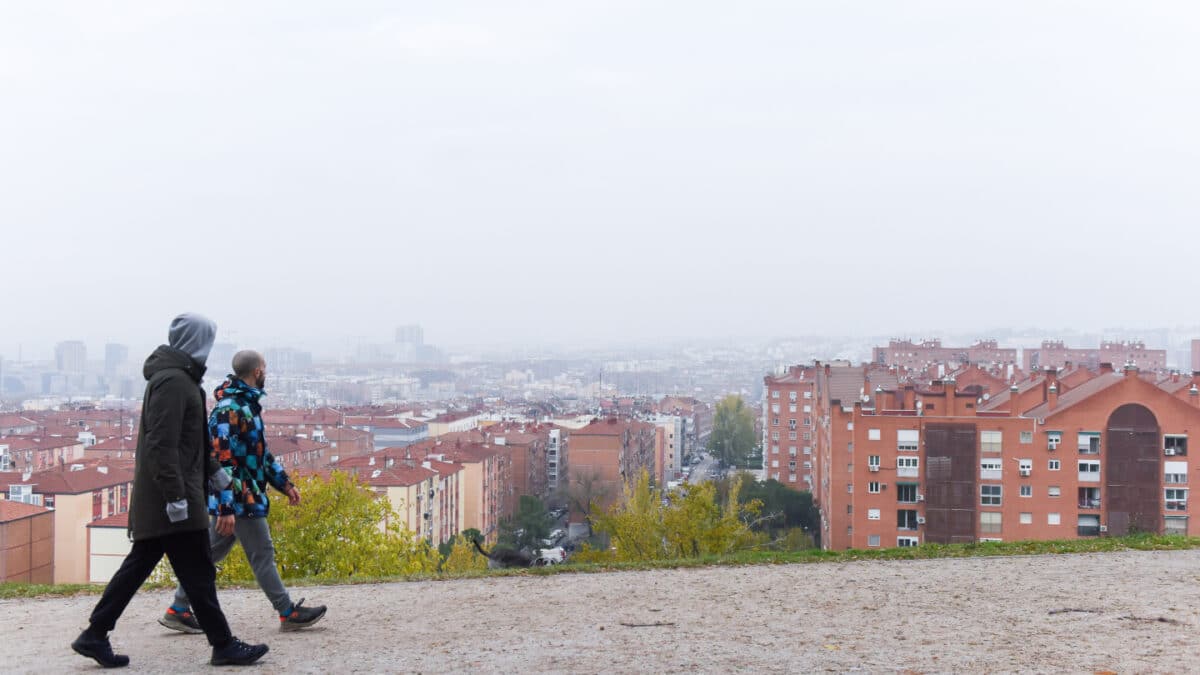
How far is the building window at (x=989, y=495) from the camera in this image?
132 ft

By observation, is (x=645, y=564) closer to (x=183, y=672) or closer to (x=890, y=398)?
(x=183, y=672)

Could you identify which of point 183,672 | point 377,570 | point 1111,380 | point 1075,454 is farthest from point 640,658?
point 1111,380

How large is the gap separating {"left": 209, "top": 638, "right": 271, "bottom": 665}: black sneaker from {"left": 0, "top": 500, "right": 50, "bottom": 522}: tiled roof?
1331 inches

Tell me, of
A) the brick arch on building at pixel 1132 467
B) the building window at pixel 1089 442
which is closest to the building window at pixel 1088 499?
the brick arch on building at pixel 1132 467

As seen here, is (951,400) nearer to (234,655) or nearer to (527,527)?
(527,527)

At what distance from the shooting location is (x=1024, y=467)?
39750mm

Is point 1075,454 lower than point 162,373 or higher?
lower

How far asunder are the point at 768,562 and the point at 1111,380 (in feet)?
123

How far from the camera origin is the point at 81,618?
25.5 feet

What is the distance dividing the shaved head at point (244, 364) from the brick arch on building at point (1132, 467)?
39.6 m

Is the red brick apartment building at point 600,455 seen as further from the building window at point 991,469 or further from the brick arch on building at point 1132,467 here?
the brick arch on building at point 1132,467

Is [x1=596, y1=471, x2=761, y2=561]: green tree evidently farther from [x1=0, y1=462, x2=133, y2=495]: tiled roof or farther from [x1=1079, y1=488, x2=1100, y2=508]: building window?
[x1=0, y1=462, x2=133, y2=495]: tiled roof

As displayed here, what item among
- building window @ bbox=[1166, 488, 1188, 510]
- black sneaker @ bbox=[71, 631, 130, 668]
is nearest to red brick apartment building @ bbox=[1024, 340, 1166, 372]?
building window @ bbox=[1166, 488, 1188, 510]

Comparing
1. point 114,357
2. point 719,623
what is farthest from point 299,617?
point 114,357
